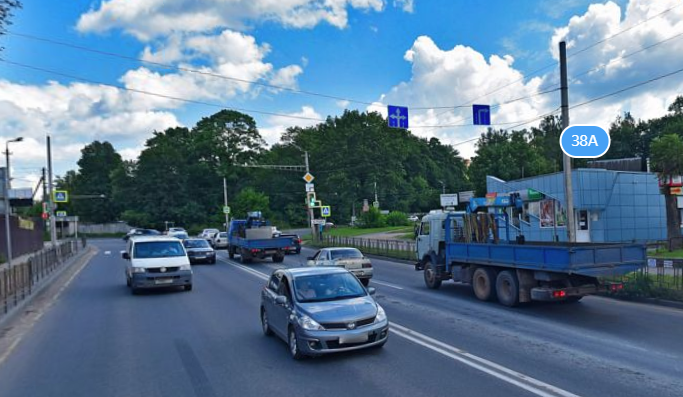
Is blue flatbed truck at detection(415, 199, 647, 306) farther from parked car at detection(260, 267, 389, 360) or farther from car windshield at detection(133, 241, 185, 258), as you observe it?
car windshield at detection(133, 241, 185, 258)

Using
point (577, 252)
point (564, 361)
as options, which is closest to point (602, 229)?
point (577, 252)

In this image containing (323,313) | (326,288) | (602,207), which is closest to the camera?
(323,313)

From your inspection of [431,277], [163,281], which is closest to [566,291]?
[431,277]

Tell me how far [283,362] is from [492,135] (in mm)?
97435

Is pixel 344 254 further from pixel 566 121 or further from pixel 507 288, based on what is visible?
pixel 566 121

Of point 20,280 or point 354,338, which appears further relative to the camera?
point 20,280

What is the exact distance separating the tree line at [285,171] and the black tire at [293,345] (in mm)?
58968

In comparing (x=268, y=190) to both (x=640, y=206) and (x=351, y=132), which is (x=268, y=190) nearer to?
(x=351, y=132)

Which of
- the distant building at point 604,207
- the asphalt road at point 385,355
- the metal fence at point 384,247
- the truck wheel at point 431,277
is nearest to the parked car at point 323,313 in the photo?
the asphalt road at point 385,355

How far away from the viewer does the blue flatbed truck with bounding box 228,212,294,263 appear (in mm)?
27000

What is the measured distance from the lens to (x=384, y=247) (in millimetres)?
34375

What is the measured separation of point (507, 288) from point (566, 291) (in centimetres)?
161

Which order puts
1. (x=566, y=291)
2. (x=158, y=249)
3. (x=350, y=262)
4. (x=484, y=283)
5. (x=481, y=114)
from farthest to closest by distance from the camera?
(x=481, y=114)
(x=350, y=262)
(x=158, y=249)
(x=484, y=283)
(x=566, y=291)

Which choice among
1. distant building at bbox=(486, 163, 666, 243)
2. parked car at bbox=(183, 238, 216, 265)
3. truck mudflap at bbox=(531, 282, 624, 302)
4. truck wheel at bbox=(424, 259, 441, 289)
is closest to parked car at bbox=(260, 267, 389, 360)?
truck mudflap at bbox=(531, 282, 624, 302)
